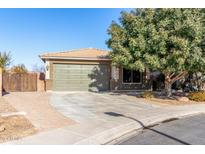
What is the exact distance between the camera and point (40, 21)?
74.4 ft

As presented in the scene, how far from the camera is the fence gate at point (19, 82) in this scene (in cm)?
2448

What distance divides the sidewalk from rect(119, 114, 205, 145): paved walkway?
2.03 ft

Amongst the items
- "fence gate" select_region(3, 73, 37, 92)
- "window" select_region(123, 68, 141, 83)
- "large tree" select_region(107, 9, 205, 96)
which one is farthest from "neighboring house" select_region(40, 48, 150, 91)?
"large tree" select_region(107, 9, 205, 96)

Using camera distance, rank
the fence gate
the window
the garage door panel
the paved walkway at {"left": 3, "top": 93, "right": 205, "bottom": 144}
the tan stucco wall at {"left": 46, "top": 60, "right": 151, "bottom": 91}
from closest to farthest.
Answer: the paved walkway at {"left": 3, "top": 93, "right": 205, "bottom": 144} → the tan stucco wall at {"left": 46, "top": 60, "right": 151, "bottom": 91} → the fence gate → the garage door panel → the window

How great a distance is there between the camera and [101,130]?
997 centimetres

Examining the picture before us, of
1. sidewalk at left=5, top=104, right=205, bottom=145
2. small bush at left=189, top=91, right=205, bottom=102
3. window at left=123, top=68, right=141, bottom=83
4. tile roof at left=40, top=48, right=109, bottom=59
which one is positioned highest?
tile roof at left=40, top=48, right=109, bottom=59

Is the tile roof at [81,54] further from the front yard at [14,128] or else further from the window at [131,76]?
the front yard at [14,128]

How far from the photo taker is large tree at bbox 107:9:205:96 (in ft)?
55.9

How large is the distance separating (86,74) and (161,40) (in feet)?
30.3

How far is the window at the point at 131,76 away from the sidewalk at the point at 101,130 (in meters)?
12.3

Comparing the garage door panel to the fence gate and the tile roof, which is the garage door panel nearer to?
the tile roof

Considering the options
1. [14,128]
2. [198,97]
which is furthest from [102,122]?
[198,97]

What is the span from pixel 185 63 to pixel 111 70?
360 inches

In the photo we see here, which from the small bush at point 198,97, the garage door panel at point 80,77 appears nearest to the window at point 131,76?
the garage door panel at point 80,77
